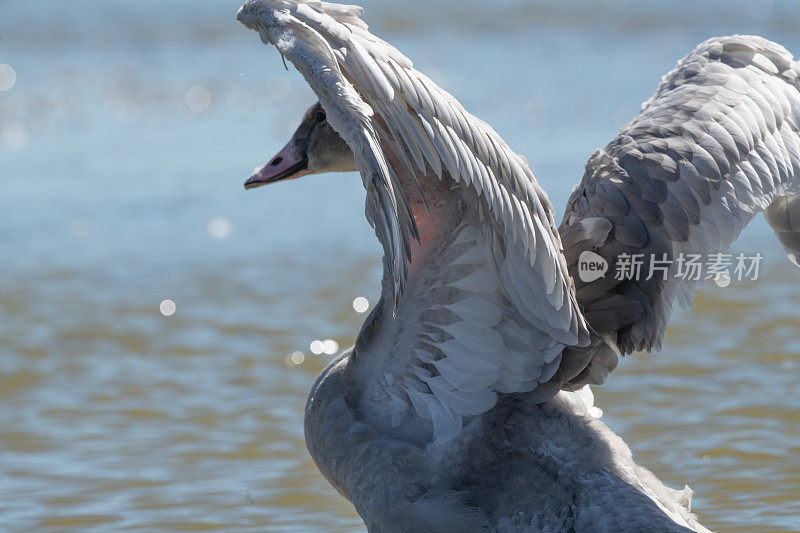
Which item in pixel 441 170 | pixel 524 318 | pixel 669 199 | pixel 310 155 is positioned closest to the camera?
pixel 441 170

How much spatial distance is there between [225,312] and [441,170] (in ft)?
12.9

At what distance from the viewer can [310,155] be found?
4.45 meters

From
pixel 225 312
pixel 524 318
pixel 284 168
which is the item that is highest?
pixel 225 312

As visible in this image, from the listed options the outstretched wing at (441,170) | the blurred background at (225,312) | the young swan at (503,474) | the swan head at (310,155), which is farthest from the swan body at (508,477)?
the swan head at (310,155)

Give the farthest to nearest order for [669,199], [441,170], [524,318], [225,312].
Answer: [225,312]
[669,199]
[524,318]
[441,170]

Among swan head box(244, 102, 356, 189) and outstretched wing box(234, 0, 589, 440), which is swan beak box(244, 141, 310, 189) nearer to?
swan head box(244, 102, 356, 189)

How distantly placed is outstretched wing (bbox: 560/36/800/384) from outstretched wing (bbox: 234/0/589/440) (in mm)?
221

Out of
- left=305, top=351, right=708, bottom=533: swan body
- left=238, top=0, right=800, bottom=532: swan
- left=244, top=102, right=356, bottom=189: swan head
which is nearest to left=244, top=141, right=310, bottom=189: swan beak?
left=244, top=102, right=356, bottom=189: swan head

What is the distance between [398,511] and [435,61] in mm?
11540

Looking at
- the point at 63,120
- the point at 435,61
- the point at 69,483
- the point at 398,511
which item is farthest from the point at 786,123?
the point at 435,61

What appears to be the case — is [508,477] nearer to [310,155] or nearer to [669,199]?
[669,199]

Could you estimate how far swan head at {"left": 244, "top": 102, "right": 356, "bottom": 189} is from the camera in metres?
4.41

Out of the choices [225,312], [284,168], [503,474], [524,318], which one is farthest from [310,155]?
[225,312]

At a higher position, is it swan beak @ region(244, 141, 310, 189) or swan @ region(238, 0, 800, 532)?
swan beak @ region(244, 141, 310, 189)
